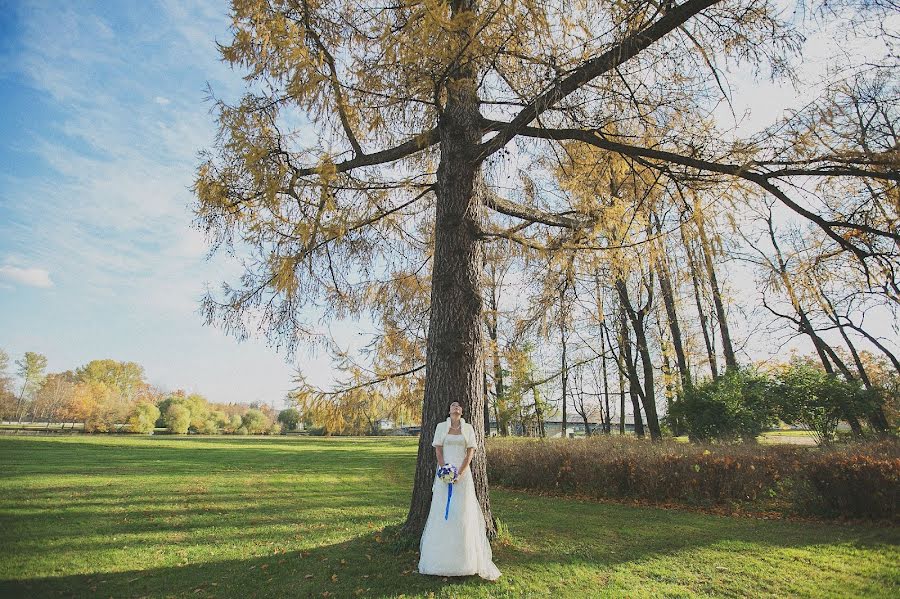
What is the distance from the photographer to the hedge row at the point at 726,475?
6.92 meters

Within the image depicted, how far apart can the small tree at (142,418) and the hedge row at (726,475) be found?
4699cm

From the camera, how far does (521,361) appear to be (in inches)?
452

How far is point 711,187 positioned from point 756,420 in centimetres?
1200

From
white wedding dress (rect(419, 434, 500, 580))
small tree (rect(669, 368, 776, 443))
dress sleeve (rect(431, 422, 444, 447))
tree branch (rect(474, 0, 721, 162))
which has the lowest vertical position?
white wedding dress (rect(419, 434, 500, 580))

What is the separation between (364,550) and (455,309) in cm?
298

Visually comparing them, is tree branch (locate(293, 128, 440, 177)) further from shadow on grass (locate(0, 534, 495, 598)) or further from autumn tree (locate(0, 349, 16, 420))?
autumn tree (locate(0, 349, 16, 420))

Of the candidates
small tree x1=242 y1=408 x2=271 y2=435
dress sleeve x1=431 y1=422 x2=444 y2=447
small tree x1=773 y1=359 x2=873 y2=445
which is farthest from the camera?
small tree x1=242 y1=408 x2=271 y2=435

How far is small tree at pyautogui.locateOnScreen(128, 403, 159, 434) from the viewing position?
44656 millimetres

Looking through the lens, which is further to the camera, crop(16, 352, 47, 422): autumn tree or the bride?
crop(16, 352, 47, 422): autumn tree

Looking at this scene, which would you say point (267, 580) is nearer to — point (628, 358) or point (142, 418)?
point (628, 358)

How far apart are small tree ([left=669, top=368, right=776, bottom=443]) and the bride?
11.9 m

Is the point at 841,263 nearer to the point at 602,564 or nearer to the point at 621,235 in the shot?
the point at 621,235

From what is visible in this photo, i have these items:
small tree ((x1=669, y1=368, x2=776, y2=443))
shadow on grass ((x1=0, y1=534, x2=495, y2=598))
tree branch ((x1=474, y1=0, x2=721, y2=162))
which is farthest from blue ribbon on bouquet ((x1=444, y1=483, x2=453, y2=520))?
small tree ((x1=669, y1=368, x2=776, y2=443))

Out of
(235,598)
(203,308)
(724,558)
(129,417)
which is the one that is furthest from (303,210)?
(129,417)
